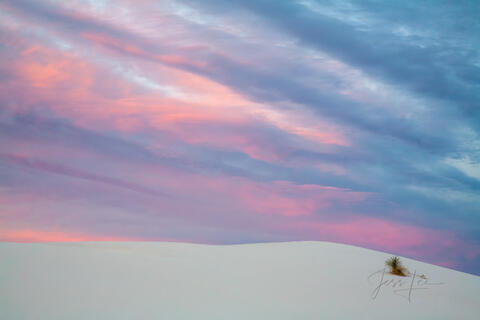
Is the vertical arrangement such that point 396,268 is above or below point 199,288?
above

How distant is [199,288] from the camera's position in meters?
9.58

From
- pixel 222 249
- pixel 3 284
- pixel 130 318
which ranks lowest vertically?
pixel 130 318

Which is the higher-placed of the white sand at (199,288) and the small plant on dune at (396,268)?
the small plant on dune at (396,268)

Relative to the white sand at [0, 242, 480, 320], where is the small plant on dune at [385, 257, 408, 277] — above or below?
above

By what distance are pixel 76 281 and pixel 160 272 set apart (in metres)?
2.03

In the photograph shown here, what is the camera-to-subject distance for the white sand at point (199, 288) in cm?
795

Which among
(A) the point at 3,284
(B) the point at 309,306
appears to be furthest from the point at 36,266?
(B) the point at 309,306

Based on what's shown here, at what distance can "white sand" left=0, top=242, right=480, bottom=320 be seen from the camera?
26.1ft

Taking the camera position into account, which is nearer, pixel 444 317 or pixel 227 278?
pixel 444 317

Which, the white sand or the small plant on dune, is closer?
the white sand

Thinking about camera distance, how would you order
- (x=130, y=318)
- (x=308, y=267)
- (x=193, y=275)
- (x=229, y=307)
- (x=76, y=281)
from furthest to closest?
(x=308, y=267)
(x=193, y=275)
(x=76, y=281)
(x=229, y=307)
(x=130, y=318)

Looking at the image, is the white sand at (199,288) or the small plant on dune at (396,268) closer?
the white sand at (199,288)

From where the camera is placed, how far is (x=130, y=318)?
24.2 feet

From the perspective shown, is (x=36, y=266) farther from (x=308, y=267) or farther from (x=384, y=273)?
(x=384, y=273)
